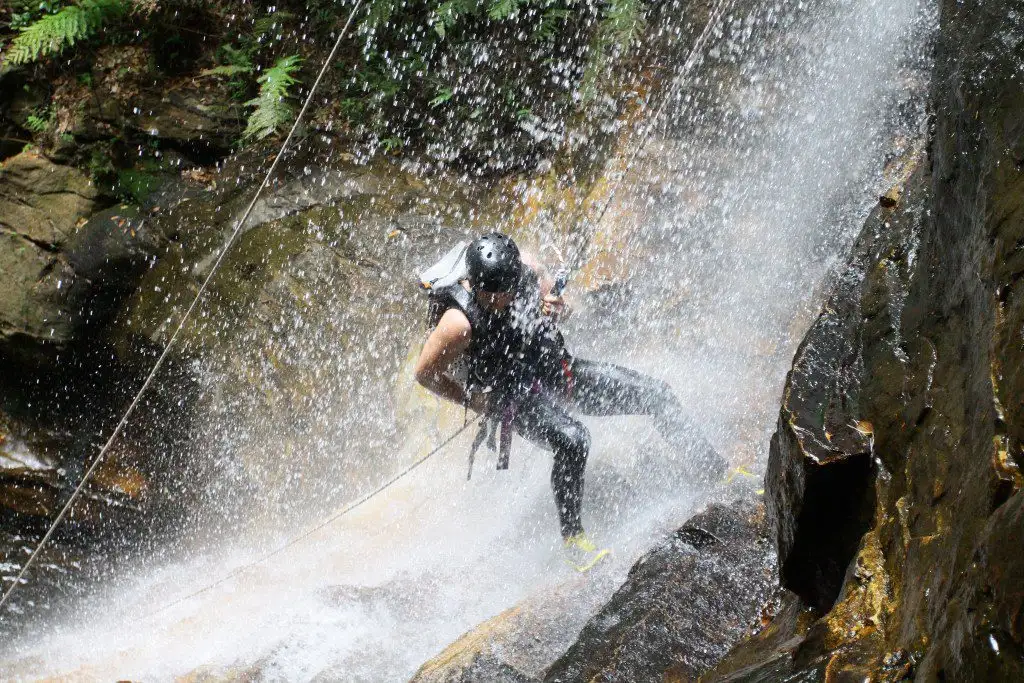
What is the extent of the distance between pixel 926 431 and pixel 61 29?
9.34 meters

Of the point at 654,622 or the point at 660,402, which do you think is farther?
the point at 660,402

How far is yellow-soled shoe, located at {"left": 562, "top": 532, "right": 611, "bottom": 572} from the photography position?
4.59m

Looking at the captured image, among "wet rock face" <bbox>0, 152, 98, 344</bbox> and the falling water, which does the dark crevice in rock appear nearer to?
the falling water

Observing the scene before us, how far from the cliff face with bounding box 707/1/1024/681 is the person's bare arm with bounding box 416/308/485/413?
1740mm

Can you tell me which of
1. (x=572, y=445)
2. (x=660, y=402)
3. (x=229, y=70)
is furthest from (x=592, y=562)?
(x=229, y=70)

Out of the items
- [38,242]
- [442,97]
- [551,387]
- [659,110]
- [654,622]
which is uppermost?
[659,110]

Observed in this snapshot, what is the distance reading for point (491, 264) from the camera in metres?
4.06

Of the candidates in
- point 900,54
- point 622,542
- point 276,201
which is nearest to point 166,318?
point 276,201

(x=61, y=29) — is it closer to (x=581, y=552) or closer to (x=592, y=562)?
(x=581, y=552)

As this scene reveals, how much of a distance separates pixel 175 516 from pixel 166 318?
2.11 meters

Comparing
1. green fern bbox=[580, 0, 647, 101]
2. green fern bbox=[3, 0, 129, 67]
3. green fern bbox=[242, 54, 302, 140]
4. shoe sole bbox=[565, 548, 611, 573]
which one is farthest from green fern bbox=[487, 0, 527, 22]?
shoe sole bbox=[565, 548, 611, 573]

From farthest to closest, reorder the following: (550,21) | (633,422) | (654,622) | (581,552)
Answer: (550,21) → (633,422) → (581,552) → (654,622)

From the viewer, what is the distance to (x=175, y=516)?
7.95 m

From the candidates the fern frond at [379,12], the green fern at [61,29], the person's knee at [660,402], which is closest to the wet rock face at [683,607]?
the person's knee at [660,402]
